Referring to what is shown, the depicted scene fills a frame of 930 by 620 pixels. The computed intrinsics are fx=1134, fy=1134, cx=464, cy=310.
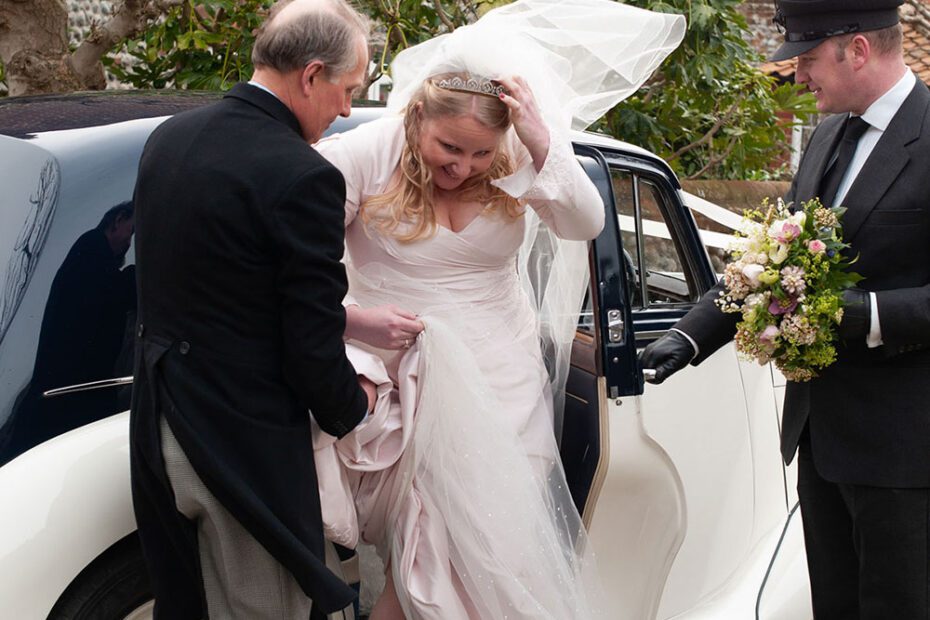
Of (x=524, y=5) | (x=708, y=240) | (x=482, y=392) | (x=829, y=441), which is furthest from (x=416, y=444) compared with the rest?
(x=708, y=240)

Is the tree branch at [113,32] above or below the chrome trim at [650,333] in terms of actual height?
above

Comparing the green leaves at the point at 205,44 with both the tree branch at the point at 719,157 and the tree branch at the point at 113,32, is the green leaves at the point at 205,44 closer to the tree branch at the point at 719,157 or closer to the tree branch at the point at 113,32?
the tree branch at the point at 113,32

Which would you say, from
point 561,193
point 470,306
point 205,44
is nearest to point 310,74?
point 561,193

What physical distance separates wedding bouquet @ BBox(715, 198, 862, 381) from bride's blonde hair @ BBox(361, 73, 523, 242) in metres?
0.70

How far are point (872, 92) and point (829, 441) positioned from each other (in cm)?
98

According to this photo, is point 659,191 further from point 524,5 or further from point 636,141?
point 636,141

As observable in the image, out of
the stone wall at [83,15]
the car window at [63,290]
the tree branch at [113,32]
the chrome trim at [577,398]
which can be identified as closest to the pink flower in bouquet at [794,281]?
the chrome trim at [577,398]

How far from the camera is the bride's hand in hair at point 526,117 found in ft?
10.0

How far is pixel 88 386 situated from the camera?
2.89 meters

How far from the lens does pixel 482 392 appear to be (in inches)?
125

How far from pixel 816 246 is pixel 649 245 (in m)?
1.33

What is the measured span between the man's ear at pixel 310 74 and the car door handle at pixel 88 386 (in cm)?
92

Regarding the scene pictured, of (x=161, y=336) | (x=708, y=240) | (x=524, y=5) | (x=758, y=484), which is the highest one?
(x=524, y=5)

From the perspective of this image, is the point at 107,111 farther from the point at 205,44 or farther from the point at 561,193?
the point at 205,44
